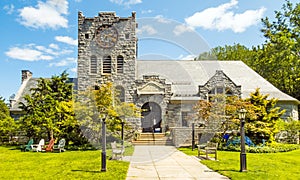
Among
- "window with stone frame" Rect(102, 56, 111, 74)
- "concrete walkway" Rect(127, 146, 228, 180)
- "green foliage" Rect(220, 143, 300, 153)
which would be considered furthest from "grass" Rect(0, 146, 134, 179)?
"window with stone frame" Rect(102, 56, 111, 74)

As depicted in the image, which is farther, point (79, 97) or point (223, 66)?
point (223, 66)

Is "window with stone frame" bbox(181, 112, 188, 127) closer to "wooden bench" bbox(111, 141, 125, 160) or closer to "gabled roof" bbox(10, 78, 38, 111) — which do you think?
"wooden bench" bbox(111, 141, 125, 160)

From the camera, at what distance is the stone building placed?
21188mm

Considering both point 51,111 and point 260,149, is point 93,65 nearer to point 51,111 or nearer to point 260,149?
point 51,111

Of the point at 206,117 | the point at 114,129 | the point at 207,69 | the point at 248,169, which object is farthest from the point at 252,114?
the point at 207,69

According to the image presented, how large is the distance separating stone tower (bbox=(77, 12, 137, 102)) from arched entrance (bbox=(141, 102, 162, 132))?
2593mm

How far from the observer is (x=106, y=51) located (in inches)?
878

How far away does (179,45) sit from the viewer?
11.4m

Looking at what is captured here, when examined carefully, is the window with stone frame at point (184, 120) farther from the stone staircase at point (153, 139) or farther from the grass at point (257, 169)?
the grass at point (257, 169)

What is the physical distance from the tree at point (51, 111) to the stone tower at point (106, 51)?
257 centimetres

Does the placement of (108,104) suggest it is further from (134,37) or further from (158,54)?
(134,37)

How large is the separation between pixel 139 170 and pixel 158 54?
5090 mm

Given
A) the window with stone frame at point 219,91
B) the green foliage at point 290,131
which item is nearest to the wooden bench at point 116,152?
the window with stone frame at point 219,91

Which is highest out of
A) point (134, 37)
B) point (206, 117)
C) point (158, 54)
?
point (134, 37)
